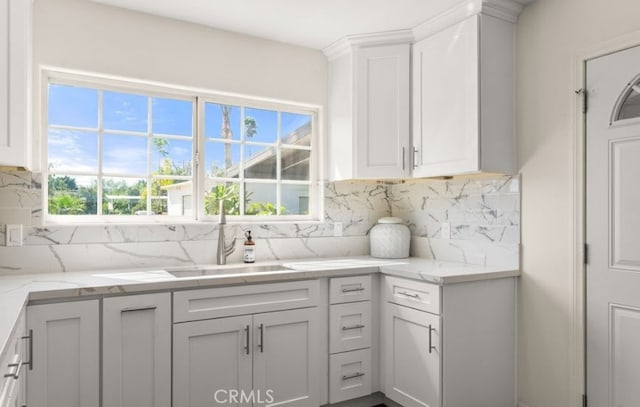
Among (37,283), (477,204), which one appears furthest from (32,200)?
(477,204)

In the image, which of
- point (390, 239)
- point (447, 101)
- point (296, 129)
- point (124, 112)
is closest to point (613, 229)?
point (447, 101)

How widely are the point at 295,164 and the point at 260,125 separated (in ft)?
1.23

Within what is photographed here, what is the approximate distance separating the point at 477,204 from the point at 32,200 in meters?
2.51

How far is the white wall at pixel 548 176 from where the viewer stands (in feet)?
7.26

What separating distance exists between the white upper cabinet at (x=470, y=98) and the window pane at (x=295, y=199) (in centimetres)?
94

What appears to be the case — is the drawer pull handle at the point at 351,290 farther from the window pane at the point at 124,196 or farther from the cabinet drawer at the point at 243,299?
the window pane at the point at 124,196

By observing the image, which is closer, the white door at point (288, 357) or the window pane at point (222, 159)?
the white door at point (288, 357)

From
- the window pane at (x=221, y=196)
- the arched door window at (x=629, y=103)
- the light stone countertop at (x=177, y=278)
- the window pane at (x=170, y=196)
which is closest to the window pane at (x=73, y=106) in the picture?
the window pane at (x=170, y=196)

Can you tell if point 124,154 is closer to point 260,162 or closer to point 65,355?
point 260,162

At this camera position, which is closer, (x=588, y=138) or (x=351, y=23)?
(x=588, y=138)

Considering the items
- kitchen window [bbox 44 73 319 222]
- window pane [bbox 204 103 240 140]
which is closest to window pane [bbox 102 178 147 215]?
kitchen window [bbox 44 73 319 222]

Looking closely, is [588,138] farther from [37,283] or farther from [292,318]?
[37,283]

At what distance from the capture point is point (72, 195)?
2455 millimetres

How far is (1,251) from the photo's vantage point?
2.19 metres
